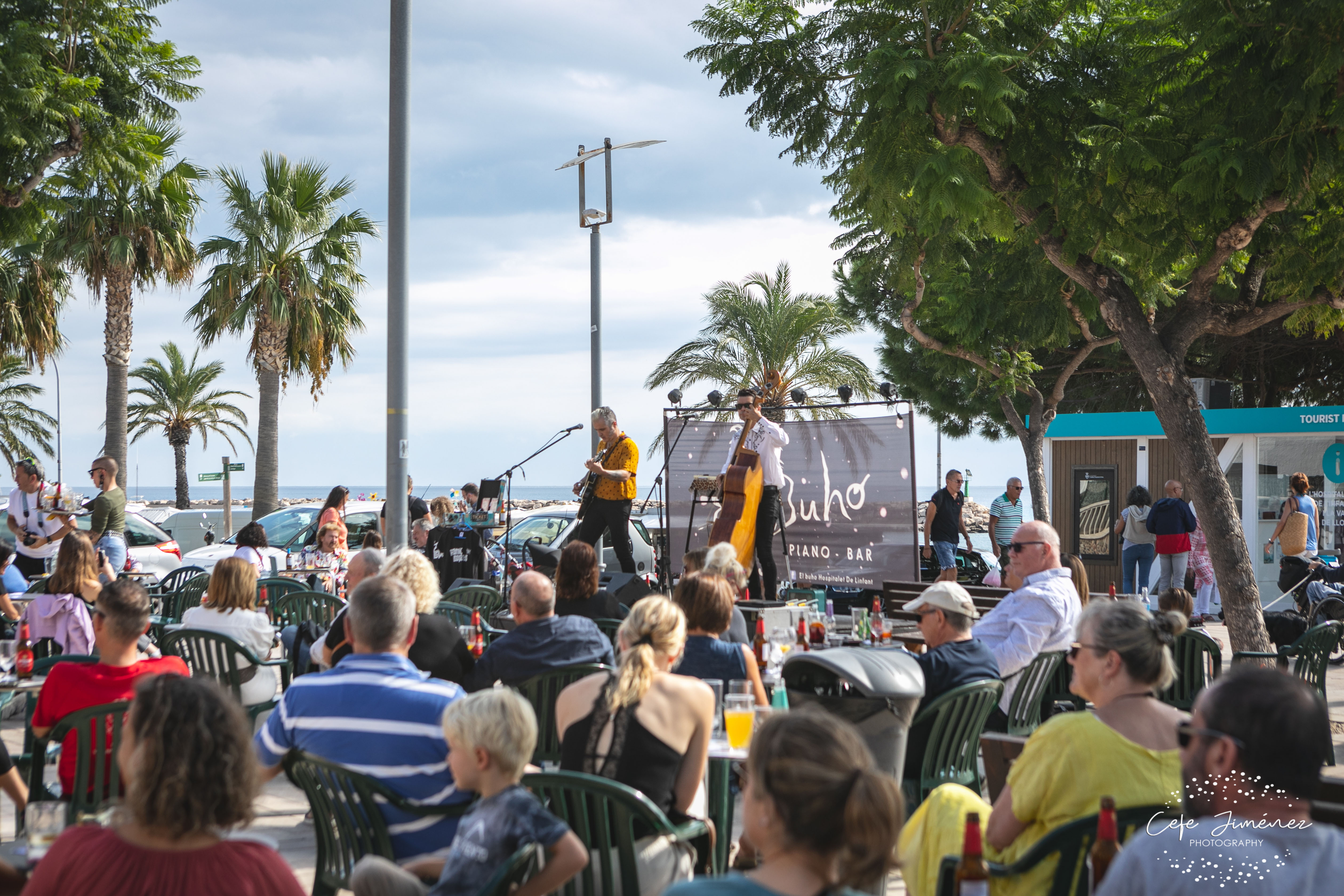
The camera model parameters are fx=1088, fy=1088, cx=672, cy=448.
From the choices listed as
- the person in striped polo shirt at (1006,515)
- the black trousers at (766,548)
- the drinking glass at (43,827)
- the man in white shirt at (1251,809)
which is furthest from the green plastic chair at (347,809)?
the person in striped polo shirt at (1006,515)

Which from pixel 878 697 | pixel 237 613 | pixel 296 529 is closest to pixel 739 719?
pixel 878 697

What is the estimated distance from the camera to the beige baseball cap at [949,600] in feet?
15.2

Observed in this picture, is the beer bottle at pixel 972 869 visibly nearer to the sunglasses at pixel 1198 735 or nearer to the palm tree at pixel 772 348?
the sunglasses at pixel 1198 735

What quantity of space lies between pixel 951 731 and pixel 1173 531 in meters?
9.80

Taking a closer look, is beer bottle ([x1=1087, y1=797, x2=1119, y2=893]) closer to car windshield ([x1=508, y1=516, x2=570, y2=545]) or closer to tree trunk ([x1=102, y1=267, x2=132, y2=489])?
car windshield ([x1=508, y1=516, x2=570, y2=545])

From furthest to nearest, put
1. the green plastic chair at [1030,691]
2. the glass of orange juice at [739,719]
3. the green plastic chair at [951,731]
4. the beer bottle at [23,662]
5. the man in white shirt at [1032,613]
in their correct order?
1. the man in white shirt at [1032,613]
2. the green plastic chair at [1030,691]
3. the beer bottle at [23,662]
4. the green plastic chair at [951,731]
5. the glass of orange juice at [739,719]

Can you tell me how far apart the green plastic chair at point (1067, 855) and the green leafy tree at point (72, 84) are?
10054 mm

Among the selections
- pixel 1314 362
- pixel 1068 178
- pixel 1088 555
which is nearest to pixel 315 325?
pixel 1088 555

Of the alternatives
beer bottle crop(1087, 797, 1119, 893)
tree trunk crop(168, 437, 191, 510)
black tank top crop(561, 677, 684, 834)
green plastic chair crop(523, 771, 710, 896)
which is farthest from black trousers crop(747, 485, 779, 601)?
tree trunk crop(168, 437, 191, 510)

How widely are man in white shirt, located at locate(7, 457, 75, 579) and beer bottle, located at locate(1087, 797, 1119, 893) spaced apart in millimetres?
9865

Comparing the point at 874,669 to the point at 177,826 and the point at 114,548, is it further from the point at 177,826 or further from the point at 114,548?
the point at 114,548

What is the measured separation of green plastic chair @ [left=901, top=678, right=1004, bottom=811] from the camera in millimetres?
4215

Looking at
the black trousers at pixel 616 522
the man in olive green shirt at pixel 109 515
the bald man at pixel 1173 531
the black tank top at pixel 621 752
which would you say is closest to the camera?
the black tank top at pixel 621 752

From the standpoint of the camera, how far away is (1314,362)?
71.7 ft
